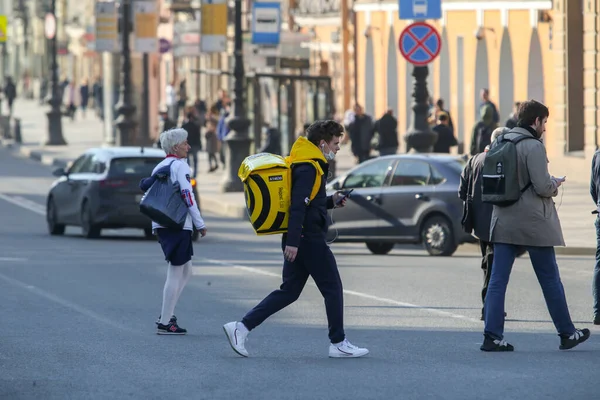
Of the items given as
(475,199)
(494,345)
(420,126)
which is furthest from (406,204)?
(494,345)

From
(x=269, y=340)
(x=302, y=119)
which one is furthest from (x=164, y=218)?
(x=302, y=119)

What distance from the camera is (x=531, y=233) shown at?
11.4 meters

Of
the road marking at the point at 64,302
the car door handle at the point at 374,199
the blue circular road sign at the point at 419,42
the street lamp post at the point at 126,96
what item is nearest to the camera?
the road marking at the point at 64,302

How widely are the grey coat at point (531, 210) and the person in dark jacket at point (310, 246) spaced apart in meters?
1.17

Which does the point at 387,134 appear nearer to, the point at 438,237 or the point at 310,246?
the point at 438,237

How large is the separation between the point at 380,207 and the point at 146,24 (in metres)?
23.2

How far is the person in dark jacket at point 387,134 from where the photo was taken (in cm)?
3519

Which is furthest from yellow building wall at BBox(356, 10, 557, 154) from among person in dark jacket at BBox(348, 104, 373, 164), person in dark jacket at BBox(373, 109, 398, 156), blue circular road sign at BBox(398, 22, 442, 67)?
blue circular road sign at BBox(398, 22, 442, 67)

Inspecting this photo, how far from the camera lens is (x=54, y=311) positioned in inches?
568

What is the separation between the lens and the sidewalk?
2300cm

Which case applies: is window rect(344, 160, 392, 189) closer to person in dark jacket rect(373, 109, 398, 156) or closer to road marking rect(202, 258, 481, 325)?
road marking rect(202, 258, 481, 325)

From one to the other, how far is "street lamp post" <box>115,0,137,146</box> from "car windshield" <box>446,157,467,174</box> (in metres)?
23.3

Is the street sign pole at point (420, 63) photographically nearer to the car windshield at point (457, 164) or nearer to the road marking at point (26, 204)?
the car windshield at point (457, 164)

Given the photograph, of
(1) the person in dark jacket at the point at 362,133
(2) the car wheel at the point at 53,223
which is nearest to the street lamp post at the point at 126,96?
(1) the person in dark jacket at the point at 362,133
